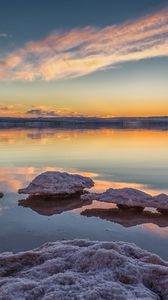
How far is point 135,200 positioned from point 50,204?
2.70 m

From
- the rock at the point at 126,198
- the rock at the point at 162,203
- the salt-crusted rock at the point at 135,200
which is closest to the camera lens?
the rock at the point at 162,203

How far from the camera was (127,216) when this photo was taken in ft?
33.1

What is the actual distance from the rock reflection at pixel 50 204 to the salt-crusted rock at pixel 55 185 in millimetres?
235

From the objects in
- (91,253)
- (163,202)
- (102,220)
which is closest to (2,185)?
(102,220)

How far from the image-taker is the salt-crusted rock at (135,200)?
1048 cm

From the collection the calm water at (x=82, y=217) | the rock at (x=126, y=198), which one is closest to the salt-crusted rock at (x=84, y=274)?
the calm water at (x=82, y=217)

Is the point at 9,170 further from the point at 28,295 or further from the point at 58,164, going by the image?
the point at 28,295

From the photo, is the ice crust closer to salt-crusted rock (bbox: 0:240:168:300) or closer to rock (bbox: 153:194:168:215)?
rock (bbox: 153:194:168:215)

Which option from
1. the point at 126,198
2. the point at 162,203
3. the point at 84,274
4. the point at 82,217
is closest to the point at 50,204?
the point at 82,217

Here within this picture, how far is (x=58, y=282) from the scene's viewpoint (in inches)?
151

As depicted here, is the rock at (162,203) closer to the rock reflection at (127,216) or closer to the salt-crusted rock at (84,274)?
the rock reflection at (127,216)

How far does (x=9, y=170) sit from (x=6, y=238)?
895cm

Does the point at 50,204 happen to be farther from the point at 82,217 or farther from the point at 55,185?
the point at 82,217

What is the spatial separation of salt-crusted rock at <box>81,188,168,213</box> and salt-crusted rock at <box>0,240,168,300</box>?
568 cm
